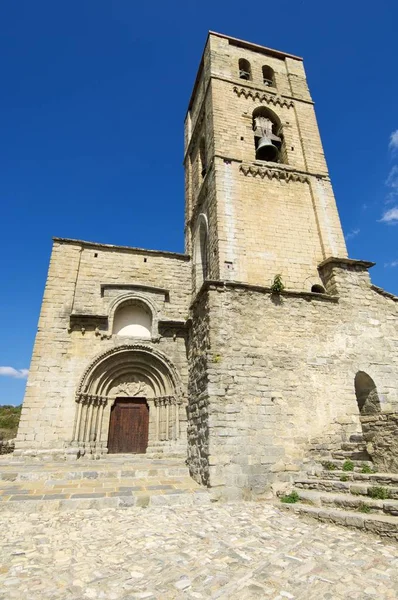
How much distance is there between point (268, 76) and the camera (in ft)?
44.4

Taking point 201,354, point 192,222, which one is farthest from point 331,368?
point 192,222

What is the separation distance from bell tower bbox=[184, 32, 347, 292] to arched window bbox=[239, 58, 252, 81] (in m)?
0.03

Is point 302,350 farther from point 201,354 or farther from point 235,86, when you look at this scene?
point 235,86

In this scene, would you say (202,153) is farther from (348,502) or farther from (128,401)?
(348,502)

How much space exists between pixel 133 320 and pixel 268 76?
38.1ft

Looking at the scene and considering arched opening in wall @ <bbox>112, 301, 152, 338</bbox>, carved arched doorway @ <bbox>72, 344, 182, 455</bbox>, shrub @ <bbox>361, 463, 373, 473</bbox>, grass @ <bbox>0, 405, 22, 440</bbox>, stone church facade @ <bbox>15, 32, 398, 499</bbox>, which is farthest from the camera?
grass @ <bbox>0, 405, 22, 440</bbox>

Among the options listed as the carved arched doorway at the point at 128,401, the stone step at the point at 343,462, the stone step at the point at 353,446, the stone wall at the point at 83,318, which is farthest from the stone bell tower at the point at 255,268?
the carved arched doorway at the point at 128,401

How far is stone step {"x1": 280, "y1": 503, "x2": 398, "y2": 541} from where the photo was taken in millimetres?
3456

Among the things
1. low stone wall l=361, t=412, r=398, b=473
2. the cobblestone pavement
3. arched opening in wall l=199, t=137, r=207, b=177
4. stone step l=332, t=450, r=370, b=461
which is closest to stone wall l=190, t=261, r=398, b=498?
stone step l=332, t=450, r=370, b=461

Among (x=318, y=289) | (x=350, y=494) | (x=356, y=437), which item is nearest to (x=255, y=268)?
(x=318, y=289)

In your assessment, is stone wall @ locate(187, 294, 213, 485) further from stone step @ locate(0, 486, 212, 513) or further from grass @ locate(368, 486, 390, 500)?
grass @ locate(368, 486, 390, 500)

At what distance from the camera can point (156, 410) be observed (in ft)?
31.3

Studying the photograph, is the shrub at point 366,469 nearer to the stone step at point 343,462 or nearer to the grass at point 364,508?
the stone step at point 343,462

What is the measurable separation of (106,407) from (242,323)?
16.3ft
